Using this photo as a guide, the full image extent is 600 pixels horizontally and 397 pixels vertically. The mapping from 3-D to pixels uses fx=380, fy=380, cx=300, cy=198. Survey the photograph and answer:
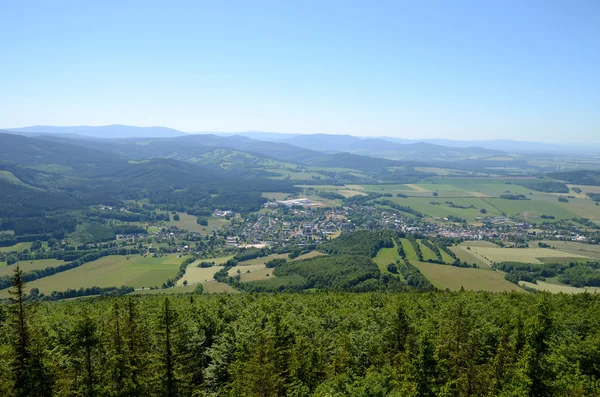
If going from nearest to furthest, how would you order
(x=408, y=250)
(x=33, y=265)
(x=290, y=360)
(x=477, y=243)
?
(x=290, y=360), (x=33, y=265), (x=408, y=250), (x=477, y=243)

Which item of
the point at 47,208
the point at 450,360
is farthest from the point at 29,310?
the point at 47,208

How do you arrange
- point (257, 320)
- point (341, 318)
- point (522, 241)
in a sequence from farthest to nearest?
point (522, 241)
point (341, 318)
point (257, 320)

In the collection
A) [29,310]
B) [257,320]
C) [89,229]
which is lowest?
[89,229]

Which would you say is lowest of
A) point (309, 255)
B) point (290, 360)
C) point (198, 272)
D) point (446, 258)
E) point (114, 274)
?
point (114, 274)

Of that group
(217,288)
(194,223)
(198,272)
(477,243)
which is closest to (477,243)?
(477,243)

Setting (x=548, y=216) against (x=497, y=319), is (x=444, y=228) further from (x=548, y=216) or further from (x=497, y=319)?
(x=497, y=319)

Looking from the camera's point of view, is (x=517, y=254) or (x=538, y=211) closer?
(x=517, y=254)

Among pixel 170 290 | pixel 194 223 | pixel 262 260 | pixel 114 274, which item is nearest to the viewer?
pixel 170 290

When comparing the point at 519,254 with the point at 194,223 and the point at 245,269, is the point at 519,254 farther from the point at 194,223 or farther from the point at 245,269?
the point at 194,223
